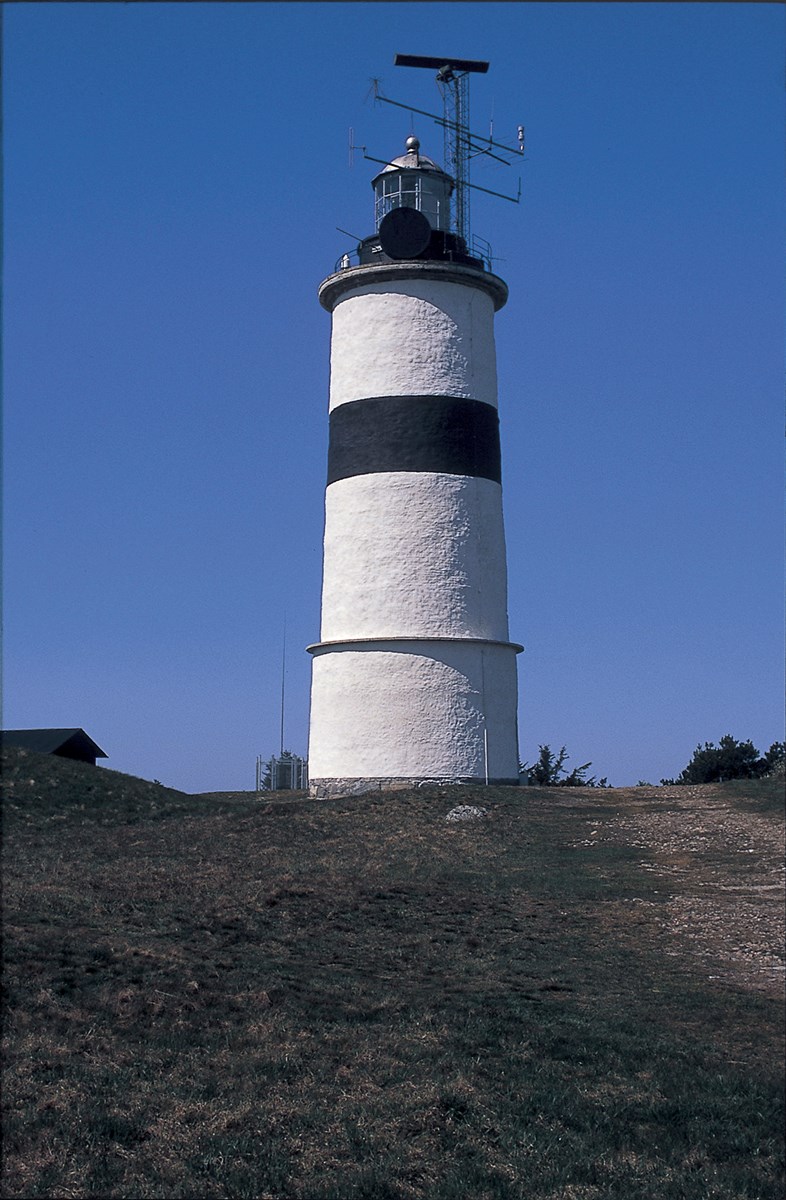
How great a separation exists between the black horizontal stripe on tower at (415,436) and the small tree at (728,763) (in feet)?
36.6

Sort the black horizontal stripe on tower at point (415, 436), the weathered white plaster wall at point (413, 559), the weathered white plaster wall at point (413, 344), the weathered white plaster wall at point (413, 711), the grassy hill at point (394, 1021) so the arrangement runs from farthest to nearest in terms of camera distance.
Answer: the weathered white plaster wall at point (413, 344) → the black horizontal stripe on tower at point (415, 436) → the weathered white plaster wall at point (413, 559) → the weathered white plaster wall at point (413, 711) → the grassy hill at point (394, 1021)

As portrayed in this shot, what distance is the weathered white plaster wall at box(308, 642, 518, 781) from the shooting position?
27250mm

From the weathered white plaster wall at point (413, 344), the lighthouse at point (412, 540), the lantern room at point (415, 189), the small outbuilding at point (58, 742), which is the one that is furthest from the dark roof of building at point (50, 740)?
the lantern room at point (415, 189)

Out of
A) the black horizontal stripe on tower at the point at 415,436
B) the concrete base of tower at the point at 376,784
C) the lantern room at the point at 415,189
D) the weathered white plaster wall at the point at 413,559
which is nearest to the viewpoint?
the concrete base of tower at the point at 376,784

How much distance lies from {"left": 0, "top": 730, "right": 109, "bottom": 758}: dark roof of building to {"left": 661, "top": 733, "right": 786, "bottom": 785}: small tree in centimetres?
1616

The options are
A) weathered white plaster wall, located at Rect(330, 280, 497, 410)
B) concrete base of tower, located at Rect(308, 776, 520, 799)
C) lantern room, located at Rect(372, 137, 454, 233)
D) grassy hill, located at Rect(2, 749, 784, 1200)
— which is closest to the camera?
grassy hill, located at Rect(2, 749, 784, 1200)

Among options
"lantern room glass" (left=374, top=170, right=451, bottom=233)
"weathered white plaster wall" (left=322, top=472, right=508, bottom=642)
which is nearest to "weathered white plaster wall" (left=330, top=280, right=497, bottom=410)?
"weathered white plaster wall" (left=322, top=472, right=508, bottom=642)

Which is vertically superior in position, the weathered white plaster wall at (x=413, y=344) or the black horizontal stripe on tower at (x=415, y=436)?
the weathered white plaster wall at (x=413, y=344)

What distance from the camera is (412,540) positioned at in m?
27.7

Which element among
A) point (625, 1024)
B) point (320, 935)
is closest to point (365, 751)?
point (320, 935)

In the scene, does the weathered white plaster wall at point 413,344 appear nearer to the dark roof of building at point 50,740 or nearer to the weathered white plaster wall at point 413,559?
the weathered white plaster wall at point 413,559

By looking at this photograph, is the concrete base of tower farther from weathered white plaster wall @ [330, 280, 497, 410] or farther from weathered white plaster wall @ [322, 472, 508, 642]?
weathered white plaster wall @ [330, 280, 497, 410]

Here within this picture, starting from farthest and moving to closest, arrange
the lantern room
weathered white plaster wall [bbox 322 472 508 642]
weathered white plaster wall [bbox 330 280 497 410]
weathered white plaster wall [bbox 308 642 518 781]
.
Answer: the lantern room → weathered white plaster wall [bbox 330 280 497 410] → weathered white plaster wall [bbox 322 472 508 642] → weathered white plaster wall [bbox 308 642 518 781]

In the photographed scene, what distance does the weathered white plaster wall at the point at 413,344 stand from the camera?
28.4 metres
